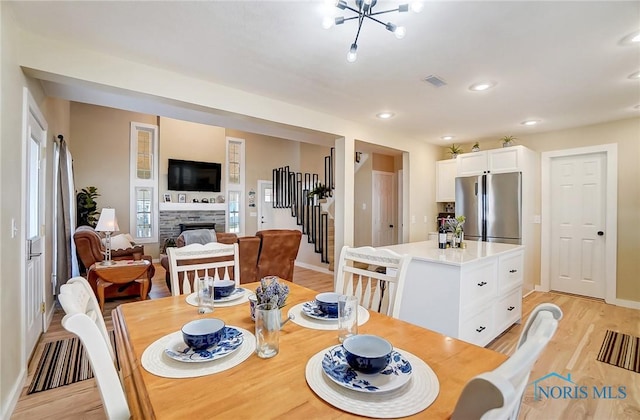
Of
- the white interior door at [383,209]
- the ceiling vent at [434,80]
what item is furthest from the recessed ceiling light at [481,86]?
the white interior door at [383,209]

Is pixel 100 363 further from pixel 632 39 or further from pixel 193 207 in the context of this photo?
pixel 193 207

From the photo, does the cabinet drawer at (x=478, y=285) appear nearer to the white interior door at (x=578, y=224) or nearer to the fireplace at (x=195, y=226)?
the white interior door at (x=578, y=224)

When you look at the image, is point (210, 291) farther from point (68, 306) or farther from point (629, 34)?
point (629, 34)

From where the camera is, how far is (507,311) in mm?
2973

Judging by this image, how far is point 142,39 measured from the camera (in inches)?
83.0

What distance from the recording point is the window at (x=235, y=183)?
8.41 m

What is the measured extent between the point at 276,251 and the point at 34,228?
2424 millimetres

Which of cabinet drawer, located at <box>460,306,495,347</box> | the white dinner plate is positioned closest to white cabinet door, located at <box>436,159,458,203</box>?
cabinet drawer, located at <box>460,306,495,347</box>

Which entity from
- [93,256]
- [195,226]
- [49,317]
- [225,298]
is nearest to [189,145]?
[195,226]

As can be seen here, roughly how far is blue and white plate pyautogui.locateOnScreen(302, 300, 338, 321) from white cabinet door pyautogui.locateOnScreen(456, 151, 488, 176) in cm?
420

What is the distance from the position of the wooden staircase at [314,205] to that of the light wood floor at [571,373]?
11.4ft

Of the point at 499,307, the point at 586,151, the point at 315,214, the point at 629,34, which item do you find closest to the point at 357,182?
the point at 315,214

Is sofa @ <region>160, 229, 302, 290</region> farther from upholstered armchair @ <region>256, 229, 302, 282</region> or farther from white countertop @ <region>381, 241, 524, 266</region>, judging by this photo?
white countertop @ <region>381, 241, 524, 266</region>

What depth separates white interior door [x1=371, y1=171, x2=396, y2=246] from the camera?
6.49m
